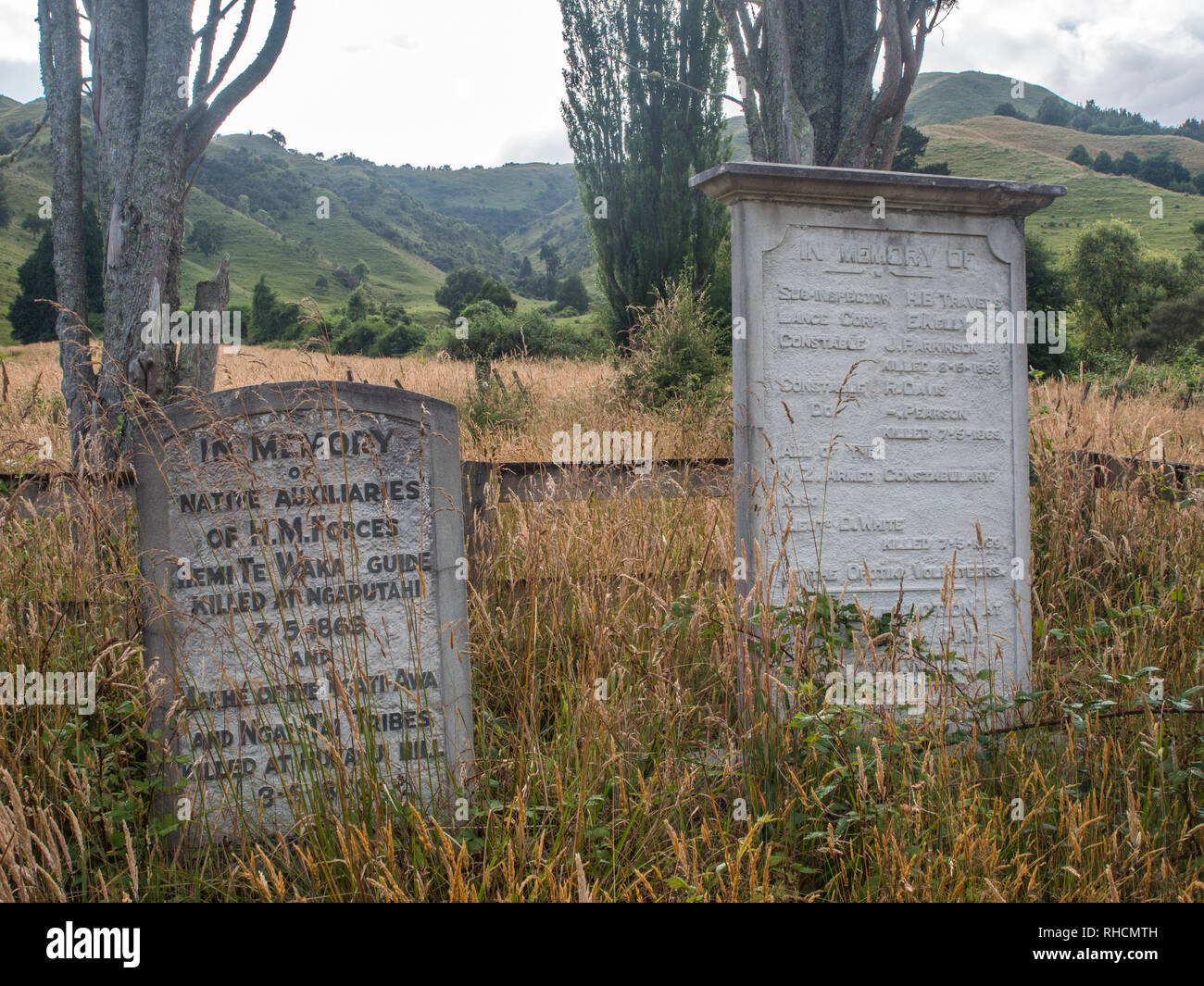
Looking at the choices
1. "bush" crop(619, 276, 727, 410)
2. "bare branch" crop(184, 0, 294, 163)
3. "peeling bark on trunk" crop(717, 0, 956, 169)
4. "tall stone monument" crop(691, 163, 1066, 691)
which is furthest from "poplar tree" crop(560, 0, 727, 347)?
"tall stone monument" crop(691, 163, 1066, 691)

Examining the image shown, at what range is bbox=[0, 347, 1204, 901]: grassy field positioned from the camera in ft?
6.89

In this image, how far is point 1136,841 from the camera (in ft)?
6.50

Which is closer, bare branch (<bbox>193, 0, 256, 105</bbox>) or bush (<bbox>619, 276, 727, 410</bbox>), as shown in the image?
bare branch (<bbox>193, 0, 256, 105</bbox>)

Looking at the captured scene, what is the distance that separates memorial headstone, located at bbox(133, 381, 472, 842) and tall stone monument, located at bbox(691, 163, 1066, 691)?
1257mm

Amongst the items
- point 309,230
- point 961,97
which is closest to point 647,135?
point 309,230

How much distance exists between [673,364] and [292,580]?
8121 mm

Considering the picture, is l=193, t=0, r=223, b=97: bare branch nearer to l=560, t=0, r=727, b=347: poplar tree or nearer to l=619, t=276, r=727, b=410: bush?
l=619, t=276, r=727, b=410: bush

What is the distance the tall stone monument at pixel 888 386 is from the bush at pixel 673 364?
20.1 ft

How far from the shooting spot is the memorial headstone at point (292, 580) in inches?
100

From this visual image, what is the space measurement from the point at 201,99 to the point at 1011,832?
16.5 feet

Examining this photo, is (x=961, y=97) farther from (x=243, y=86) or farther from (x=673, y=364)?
(x=243, y=86)

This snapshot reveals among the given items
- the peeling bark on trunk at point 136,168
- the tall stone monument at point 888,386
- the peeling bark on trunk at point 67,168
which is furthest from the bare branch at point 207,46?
the tall stone monument at point 888,386

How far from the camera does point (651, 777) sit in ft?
8.02
